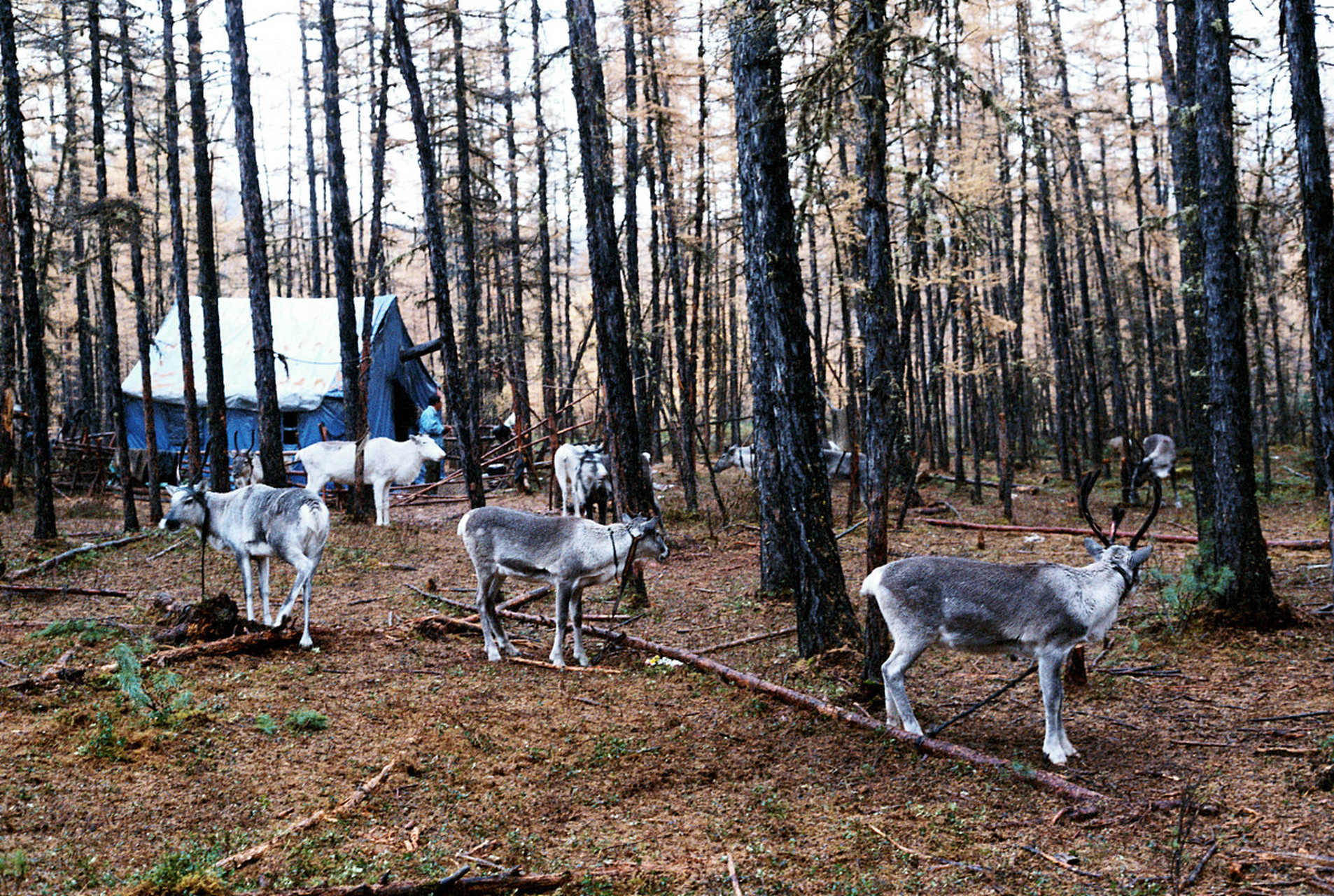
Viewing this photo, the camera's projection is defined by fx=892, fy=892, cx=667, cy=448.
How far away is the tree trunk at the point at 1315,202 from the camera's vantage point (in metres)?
5.67

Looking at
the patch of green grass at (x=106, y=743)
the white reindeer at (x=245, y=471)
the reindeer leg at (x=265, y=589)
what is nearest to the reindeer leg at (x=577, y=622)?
the reindeer leg at (x=265, y=589)

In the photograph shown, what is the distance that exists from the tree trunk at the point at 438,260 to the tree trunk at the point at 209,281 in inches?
215

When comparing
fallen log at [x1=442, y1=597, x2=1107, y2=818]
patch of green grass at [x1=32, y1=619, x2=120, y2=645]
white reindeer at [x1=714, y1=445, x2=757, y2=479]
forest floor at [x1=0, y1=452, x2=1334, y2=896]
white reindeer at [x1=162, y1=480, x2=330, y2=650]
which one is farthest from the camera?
white reindeer at [x1=714, y1=445, x2=757, y2=479]

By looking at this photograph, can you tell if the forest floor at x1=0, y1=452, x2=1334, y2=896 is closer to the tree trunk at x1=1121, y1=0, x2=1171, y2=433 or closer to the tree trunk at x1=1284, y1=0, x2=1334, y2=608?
the tree trunk at x1=1284, y1=0, x2=1334, y2=608

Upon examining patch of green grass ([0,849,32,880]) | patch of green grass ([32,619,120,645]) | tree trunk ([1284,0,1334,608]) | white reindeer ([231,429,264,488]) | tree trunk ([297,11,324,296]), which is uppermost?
tree trunk ([297,11,324,296])

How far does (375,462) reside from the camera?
1881cm

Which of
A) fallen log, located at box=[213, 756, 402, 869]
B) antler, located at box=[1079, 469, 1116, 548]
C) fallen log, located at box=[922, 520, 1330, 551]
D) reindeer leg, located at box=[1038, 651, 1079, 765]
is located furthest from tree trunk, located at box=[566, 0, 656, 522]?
fallen log, located at box=[922, 520, 1330, 551]

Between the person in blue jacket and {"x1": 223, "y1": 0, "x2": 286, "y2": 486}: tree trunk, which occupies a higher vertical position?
{"x1": 223, "y1": 0, "x2": 286, "y2": 486}: tree trunk

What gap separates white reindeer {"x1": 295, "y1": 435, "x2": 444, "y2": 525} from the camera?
61.7 feet

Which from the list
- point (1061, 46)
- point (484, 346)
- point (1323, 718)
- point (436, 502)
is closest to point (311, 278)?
point (484, 346)

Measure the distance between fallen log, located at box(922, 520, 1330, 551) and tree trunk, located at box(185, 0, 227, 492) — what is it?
13914 millimetres

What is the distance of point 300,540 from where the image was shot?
951cm

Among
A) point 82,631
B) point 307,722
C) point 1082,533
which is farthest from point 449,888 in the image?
point 1082,533

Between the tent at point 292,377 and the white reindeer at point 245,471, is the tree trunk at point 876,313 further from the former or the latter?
the tent at point 292,377
